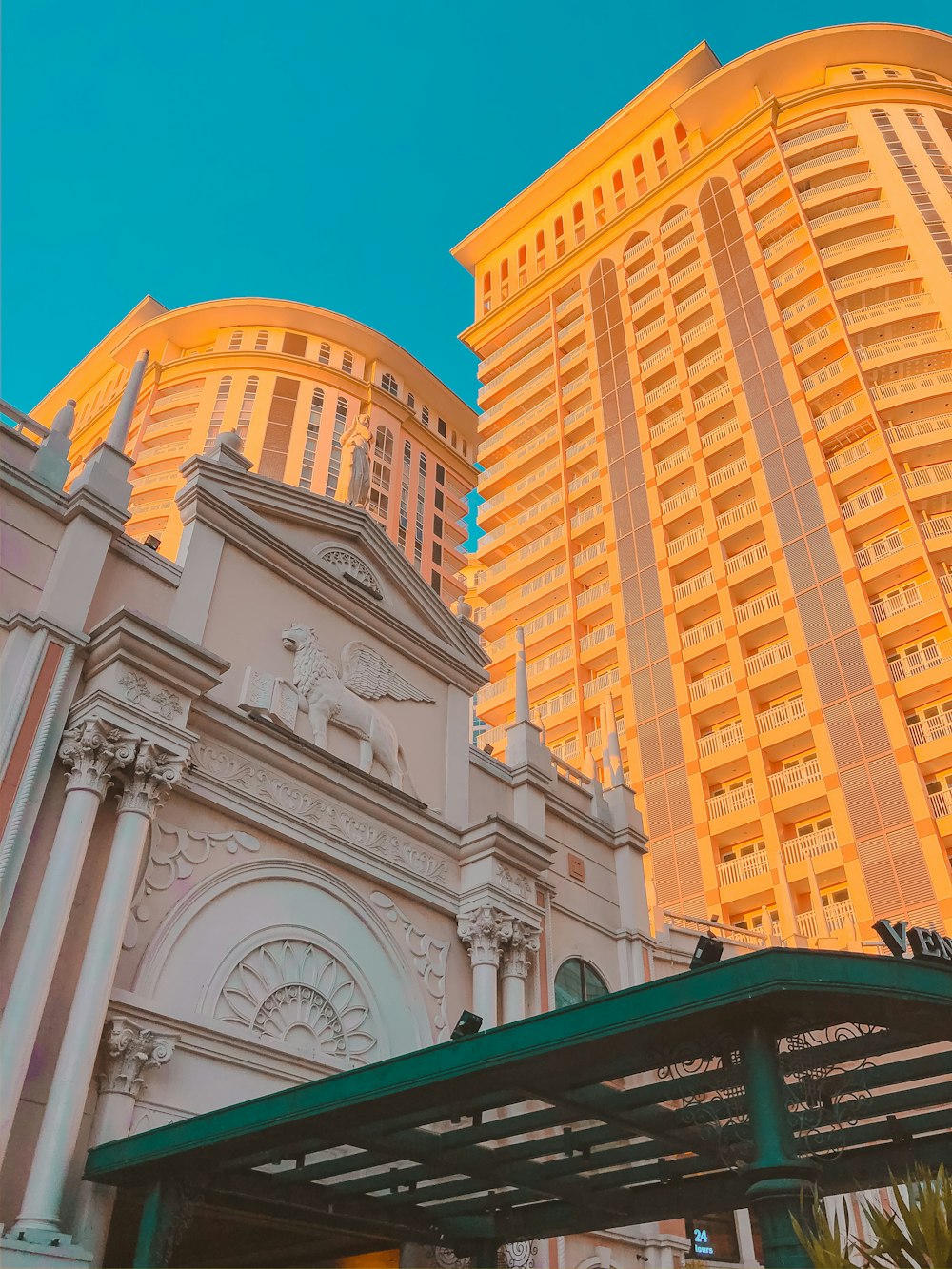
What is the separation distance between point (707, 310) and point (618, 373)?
18.0 feet

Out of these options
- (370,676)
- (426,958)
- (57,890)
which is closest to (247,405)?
(370,676)

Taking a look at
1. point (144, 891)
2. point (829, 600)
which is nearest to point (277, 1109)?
point (144, 891)

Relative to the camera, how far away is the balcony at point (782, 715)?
38469 mm

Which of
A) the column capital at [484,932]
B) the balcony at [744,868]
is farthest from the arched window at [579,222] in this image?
the column capital at [484,932]

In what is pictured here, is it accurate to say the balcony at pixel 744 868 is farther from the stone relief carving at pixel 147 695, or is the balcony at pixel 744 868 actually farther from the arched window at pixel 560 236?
the arched window at pixel 560 236

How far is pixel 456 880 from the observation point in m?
18.3

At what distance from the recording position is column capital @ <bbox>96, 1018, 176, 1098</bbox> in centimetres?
1192

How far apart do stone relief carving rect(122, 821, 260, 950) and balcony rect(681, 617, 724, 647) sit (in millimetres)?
31110

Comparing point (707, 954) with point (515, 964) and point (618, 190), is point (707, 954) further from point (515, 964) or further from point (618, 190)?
point (618, 190)

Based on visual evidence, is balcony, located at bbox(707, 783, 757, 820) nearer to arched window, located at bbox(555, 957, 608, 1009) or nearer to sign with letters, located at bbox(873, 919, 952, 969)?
arched window, located at bbox(555, 957, 608, 1009)

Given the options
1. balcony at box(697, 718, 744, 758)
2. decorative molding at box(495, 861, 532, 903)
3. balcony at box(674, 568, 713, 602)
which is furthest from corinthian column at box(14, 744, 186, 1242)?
balcony at box(674, 568, 713, 602)

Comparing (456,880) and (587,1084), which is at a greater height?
(456,880)

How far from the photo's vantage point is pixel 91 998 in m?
11.7

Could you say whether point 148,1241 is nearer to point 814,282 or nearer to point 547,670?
point 547,670
